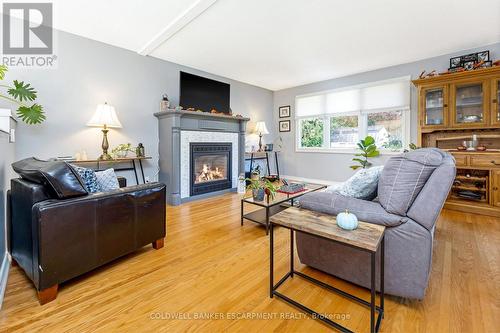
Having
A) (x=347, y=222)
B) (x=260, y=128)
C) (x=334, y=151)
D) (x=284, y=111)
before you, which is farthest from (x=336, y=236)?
(x=284, y=111)

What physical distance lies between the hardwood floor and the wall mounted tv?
271 centimetres

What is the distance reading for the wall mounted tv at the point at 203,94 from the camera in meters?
4.11

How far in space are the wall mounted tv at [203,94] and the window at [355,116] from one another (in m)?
2.02

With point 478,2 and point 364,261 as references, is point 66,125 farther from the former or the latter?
point 478,2

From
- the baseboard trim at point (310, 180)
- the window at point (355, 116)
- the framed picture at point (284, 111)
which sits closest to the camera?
the window at point (355, 116)

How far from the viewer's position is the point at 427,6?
2.52 metres

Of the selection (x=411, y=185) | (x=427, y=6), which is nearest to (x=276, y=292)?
(x=411, y=185)

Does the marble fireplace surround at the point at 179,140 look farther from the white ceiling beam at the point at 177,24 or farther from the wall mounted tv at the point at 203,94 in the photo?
the white ceiling beam at the point at 177,24

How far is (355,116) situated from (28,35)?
5331mm

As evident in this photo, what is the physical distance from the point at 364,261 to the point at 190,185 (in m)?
3.09

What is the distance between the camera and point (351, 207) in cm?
154

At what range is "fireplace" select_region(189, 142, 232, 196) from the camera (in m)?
4.12

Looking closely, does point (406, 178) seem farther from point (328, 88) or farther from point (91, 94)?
point (328, 88)

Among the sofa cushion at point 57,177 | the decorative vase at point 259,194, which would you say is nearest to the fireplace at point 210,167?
the decorative vase at point 259,194
